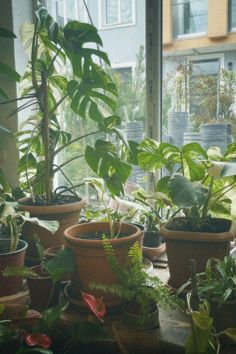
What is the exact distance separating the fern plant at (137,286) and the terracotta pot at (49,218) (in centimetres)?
40

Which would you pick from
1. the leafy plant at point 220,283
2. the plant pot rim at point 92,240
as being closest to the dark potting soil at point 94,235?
the plant pot rim at point 92,240

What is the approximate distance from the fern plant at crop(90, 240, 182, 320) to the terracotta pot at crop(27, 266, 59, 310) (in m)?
0.20

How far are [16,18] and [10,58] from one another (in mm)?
220

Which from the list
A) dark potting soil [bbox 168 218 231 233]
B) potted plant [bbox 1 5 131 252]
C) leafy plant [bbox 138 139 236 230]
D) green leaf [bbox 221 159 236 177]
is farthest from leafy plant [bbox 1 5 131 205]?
green leaf [bbox 221 159 236 177]

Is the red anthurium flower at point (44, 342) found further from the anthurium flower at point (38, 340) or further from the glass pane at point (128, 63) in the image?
the glass pane at point (128, 63)

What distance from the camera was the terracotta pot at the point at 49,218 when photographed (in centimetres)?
151

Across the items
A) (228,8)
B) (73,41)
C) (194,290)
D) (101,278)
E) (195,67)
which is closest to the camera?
(194,290)

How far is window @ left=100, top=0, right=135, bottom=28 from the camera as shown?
1.89 m

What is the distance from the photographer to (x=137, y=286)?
3.70 feet

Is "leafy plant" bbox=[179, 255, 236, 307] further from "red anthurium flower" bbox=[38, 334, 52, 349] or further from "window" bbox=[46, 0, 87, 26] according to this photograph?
"window" bbox=[46, 0, 87, 26]

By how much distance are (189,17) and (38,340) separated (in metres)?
1.54

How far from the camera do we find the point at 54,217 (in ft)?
5.01

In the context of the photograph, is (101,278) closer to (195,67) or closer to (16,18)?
(195,67)

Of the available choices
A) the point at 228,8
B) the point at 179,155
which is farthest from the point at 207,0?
the point at 179,155
